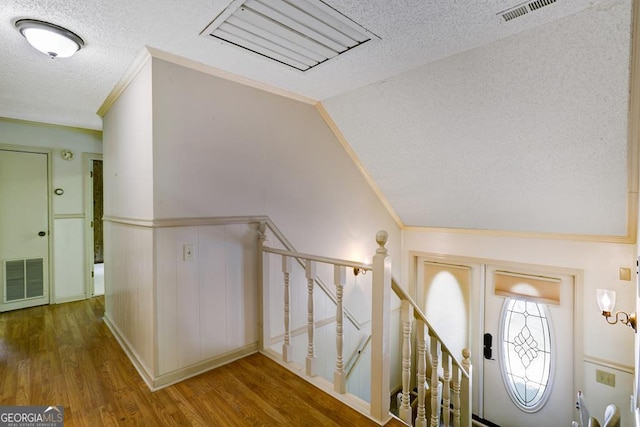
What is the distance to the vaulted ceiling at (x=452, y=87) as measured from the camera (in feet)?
5.56

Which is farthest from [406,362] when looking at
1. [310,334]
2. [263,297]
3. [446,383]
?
[263,297]

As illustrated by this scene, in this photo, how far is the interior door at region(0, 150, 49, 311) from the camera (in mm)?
3561

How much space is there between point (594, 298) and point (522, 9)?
121 inches

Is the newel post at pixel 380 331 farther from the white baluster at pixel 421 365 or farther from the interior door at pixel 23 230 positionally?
the interior door at pixel 23 230

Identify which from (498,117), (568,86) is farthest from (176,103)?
(568,86)

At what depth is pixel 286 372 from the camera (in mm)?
2266

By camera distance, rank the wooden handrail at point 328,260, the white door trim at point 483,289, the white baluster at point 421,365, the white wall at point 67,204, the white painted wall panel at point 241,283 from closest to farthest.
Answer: the wooden handrail at point 328,260 < the white baluster at point 421,365 < the white painted wall panel at point 241,283 < the white door trim at point 483,289 < the white wall at point 67,204

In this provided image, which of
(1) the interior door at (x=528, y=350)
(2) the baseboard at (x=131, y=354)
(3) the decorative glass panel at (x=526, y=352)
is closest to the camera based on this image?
(2) the baseboard at (x=131, y=354)

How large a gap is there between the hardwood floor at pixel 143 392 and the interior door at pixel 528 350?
2841mm

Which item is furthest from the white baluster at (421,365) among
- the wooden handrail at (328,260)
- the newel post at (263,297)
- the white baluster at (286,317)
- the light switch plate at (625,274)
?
the light switch plate at (625,274)

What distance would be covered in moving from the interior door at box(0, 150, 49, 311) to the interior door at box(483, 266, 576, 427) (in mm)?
5549

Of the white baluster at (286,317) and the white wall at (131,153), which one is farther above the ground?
the white wall at (131,153)

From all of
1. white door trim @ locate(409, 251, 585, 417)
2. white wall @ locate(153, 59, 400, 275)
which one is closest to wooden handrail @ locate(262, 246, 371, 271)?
white wall @ locate(153, 59, 400, 275)

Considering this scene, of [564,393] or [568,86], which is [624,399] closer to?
[564,393]
